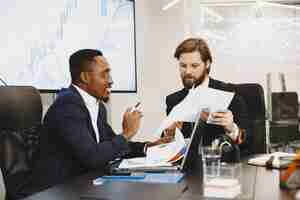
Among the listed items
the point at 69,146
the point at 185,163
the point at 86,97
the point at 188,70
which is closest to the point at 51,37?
the point at 86,97

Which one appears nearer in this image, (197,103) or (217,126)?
(197,103)

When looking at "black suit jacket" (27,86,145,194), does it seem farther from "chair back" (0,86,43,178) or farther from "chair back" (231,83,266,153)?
"chair back" (231,83,266,153)

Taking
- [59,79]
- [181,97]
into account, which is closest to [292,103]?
[181,97]

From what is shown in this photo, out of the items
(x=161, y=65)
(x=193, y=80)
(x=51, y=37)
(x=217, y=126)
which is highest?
(x=51, y=37)

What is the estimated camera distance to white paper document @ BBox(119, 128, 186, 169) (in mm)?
1775

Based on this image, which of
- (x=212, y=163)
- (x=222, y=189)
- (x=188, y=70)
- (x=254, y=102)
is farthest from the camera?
(x=254, y=102)

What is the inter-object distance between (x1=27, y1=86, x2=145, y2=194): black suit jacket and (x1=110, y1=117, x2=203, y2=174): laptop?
0.26 ft

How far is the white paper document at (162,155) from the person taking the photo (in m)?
1.78

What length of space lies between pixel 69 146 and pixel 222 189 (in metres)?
0.80

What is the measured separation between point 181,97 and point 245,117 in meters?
0.39

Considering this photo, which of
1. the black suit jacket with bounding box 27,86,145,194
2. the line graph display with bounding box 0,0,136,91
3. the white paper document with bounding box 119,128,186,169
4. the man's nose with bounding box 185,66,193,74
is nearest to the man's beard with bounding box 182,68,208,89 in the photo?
the man's nose with bounding box 185,66,193,74

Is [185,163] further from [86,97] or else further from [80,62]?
[80,62]

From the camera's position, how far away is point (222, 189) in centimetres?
132

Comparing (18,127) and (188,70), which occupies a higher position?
(188,70)
